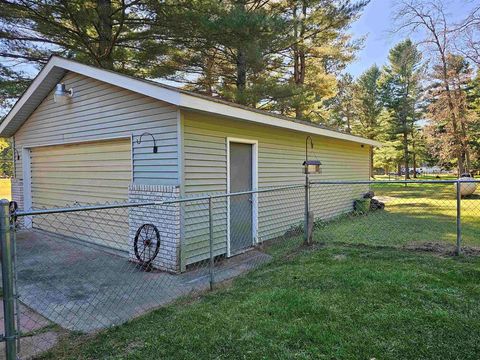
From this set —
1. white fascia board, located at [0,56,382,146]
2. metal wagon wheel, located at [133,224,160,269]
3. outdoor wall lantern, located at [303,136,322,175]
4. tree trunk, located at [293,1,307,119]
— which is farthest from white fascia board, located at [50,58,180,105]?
tree trunk, located at [293,1,307,119]

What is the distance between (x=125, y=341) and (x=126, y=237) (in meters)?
3.17

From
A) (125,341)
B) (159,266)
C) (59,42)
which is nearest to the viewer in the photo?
(125,341)

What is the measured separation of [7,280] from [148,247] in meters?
3.03

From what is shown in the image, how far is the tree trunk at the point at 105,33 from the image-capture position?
891cm

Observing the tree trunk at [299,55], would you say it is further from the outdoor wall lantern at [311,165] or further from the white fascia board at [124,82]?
the white fascia board at [124,82]

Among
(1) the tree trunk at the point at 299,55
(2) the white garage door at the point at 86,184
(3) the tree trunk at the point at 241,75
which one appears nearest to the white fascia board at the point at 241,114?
(2) the white garage door at the point at 86,184

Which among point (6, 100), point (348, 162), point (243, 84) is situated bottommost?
point (348, 162)

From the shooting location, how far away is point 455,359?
7.56ft

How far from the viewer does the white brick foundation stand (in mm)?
4672

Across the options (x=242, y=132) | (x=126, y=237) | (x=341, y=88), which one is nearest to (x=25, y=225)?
(x=126, y=237)

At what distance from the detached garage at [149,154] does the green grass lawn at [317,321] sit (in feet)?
5.39

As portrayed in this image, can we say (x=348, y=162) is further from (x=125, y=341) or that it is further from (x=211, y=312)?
(x=125, y=341)

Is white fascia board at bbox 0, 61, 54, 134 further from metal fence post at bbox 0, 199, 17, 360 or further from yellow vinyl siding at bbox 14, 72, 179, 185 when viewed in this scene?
metal fence post at bbox 0, 199, 17, 360

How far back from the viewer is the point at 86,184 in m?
6.62
